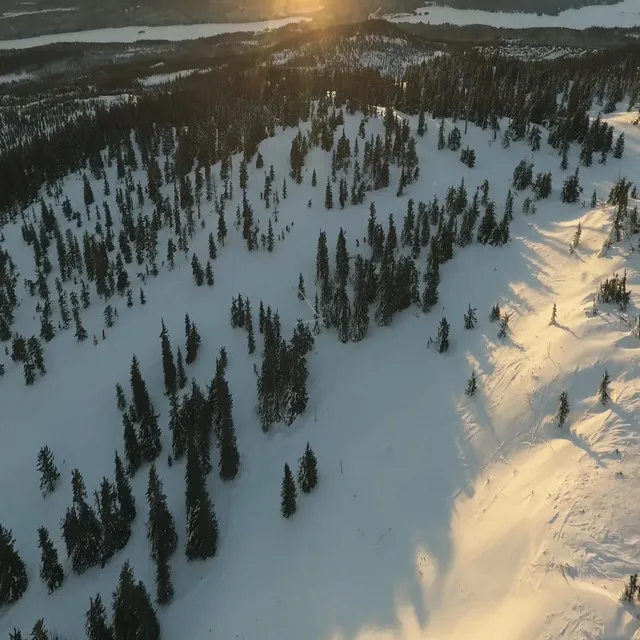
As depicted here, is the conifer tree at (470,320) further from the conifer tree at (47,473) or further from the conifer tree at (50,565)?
the conifer tree at (47,473)

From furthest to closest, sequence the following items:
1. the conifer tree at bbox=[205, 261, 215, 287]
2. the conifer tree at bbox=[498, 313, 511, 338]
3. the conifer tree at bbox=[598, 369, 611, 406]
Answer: the conifer tree at bbox=[205, 261, 215, 287], the conifer tree at bbox=[498, 313, 511, 338], the conifer tree at bbox=[598, 369, 611, 406]

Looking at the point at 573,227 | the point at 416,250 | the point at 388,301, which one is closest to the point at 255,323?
the point at 388,301

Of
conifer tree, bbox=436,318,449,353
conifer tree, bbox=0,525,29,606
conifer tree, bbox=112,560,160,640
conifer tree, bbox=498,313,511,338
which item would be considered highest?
conifer tree, bbox=498,313,511,338

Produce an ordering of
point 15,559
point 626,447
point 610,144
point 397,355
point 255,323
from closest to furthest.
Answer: point 626,447 → point 15,559 → point 397,355 → point 255,323 → point 610,144

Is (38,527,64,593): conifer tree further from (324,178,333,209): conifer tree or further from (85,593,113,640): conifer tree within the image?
(324,178,333,209): conifer tree

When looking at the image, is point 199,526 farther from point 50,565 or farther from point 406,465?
point 406,465

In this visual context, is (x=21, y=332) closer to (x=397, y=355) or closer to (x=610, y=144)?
(x=397, y=355)

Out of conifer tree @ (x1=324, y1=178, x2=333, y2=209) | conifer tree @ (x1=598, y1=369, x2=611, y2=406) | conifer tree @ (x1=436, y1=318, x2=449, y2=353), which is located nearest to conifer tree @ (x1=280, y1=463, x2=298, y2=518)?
conifer tree @ (x1=436, y1=318, x2=449, y2=353)
